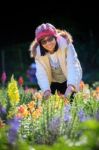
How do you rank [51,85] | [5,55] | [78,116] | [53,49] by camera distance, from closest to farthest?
[78,116] < [53,49] < [51,85] < [5,55]

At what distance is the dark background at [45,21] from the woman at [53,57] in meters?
12.9

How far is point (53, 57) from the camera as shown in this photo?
7266mm

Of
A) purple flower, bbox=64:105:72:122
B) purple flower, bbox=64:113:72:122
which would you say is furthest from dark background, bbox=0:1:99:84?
purple flower, bbox=64:113:72:122

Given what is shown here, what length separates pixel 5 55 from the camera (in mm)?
20500

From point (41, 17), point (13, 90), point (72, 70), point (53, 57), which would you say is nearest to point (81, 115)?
point (13, 90)

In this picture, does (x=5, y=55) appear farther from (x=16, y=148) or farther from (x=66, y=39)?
(x=16, y=148)

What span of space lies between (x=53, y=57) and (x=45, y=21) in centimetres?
1353

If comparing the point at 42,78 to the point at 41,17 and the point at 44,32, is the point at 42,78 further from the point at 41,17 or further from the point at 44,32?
the point at 41,17

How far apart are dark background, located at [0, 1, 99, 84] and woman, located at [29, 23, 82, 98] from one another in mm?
12949

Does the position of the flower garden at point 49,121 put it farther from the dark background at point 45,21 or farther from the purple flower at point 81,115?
the dark background at point 45,21

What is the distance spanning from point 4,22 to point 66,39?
557 inches

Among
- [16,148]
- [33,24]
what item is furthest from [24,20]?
[16,148]

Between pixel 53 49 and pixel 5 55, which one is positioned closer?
pixel 53 49

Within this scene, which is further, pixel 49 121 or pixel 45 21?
pixel 45 21
